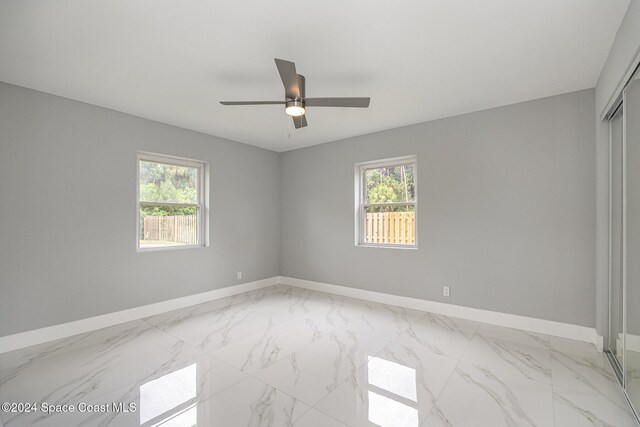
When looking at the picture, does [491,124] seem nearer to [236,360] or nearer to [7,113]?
[236,360]

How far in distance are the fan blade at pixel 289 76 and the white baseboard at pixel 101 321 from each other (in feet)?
10.6

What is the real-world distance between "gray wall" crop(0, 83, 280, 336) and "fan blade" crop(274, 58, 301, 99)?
8.32ft

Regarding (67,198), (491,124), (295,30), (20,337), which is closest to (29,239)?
(67,198)

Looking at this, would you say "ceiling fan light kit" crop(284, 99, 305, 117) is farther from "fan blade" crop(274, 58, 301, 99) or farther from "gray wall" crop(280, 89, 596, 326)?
"gray wall" crop(280, 89, 596, 326)

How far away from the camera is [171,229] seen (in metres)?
4.17

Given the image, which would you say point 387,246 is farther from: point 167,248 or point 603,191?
point 167,248

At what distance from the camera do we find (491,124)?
11.5ft

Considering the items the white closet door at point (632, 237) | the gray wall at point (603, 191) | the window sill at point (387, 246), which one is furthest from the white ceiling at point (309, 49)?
the window sill at point (387, 246)

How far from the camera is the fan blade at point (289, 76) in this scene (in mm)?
1944

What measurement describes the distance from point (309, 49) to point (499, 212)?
9.02 ft

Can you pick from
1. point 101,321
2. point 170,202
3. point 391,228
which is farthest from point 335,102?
point 101,321

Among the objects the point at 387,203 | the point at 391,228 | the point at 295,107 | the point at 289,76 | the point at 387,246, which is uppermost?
the point at 289,76

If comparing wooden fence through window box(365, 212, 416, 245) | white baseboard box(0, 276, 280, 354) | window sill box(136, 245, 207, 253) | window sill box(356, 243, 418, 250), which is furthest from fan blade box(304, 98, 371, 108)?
white baseboard box(0, 276, 280, 354)

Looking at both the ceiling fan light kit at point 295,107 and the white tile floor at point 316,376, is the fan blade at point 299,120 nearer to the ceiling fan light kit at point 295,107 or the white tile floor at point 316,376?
the ceiling fan light kit at point 295,107
